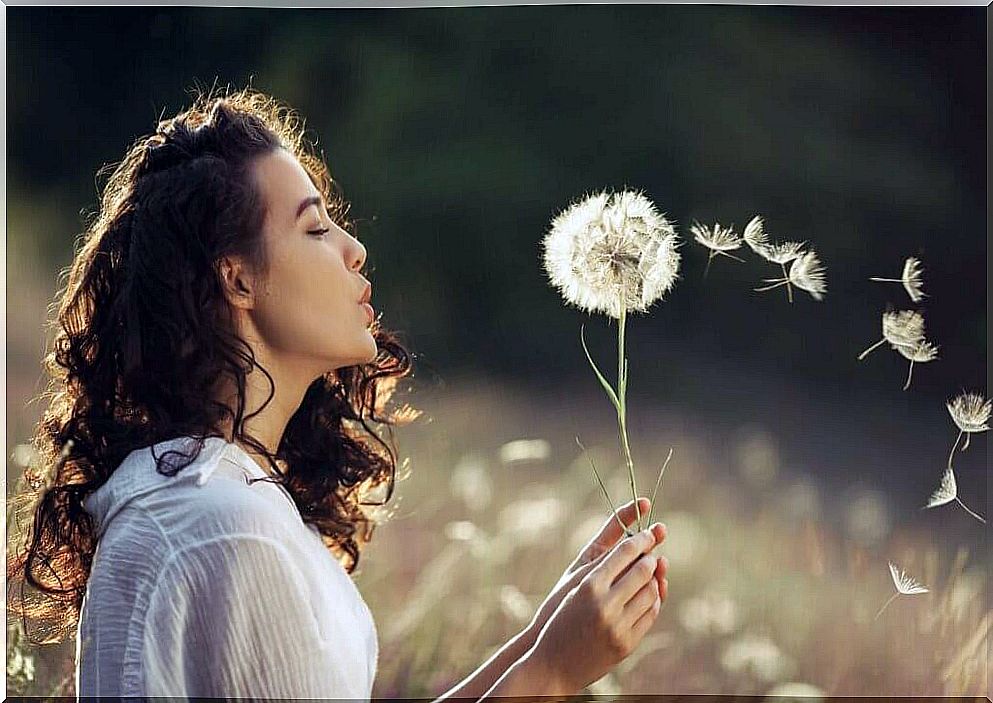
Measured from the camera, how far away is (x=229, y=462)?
4.85 feet

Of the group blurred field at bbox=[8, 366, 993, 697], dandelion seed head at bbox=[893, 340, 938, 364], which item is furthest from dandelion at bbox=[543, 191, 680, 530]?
dandelion seed head at bbox=[893, 340, 938, 364]

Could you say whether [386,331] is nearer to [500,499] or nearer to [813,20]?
[500,499]

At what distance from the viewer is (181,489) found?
1403mm

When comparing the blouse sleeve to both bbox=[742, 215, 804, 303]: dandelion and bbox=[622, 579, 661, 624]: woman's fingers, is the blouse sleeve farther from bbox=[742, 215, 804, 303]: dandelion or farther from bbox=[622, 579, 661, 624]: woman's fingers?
bbox=[742, 215, 804, 303]: dandelion

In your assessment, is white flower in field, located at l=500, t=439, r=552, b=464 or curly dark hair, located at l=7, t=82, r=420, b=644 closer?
curly dark hair, located at l=7, t=82, r=420, b=644

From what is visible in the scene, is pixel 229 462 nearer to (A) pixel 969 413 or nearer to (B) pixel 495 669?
(B) pixel 495 669

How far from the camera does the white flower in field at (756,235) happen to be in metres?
2.13

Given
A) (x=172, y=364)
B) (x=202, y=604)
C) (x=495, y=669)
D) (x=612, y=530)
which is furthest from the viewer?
(x=612, y=530)

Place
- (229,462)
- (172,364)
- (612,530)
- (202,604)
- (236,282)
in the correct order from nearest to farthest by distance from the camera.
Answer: (202,604) < (229,462) < (172,364) < (236,282) < (612,530)

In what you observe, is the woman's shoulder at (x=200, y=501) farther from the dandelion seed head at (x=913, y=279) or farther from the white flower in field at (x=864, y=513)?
the dandelion seed head at (x=913, y=279)

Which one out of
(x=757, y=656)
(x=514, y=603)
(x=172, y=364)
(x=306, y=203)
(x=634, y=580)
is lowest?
(x=757, y=656)

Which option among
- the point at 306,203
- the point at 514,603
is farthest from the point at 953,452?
the point at 306,203

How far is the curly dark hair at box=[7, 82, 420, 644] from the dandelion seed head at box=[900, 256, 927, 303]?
98 centimetres

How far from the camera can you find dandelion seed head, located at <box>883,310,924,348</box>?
7.02 feet
